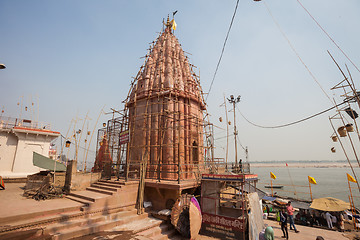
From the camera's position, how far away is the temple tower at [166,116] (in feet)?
44.9

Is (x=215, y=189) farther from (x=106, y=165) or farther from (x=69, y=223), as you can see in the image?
(x=106, y=165)

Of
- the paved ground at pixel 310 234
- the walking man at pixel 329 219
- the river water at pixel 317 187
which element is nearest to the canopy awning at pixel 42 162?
the paved ground at pixel 310 234

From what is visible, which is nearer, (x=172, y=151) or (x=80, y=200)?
(x=80, y=200)

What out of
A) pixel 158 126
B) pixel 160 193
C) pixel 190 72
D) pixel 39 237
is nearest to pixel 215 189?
pixel 160 193

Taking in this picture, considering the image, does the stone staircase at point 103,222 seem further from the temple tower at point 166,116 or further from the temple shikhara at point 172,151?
the temple tower at point 166,116

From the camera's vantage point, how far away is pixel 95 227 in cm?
755

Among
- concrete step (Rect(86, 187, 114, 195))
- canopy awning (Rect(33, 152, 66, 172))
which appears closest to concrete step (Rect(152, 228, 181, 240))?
concrete step (Rect(86, 187, 114, 195))

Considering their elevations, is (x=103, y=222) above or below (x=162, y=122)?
below

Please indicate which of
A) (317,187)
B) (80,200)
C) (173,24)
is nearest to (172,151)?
(80,200)

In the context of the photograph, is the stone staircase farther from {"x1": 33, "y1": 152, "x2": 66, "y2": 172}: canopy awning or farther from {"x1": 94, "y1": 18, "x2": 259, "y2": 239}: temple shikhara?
{"x1": 33, "y1": 152, "x2": 66, "y2": 172}: canopy awning

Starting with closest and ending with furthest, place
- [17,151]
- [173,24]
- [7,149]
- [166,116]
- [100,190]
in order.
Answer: [100,190] < [166,116] < [7,149] < [17,151] < [173,24]

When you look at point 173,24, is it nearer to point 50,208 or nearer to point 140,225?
point 140,225

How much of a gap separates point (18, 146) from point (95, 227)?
18.7 meters

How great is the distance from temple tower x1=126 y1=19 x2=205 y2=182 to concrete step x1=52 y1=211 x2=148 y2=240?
3909 mm
